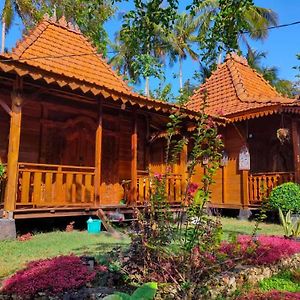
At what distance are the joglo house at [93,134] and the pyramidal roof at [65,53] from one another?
45 millimetres

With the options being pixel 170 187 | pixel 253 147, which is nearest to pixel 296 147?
pixel 253 147

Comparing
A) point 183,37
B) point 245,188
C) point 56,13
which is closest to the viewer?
point 245,188

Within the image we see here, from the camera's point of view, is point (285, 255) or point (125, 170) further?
point (125, 170)

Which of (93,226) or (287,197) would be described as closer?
(93,226)

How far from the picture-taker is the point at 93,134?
12.1 meters

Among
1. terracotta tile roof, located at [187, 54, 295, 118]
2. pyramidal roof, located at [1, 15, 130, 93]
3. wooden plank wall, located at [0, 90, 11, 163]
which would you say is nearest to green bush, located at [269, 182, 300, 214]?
terracotta tile roof, located at [187, 54, 295, 118]

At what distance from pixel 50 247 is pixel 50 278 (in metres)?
3.15

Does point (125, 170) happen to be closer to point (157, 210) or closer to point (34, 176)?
point (34, 176)

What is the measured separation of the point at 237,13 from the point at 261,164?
1024cm

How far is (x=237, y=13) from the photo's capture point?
5074mm

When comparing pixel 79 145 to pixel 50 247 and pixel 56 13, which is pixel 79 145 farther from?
pixel 56 13

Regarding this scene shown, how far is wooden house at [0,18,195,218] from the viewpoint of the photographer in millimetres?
8422

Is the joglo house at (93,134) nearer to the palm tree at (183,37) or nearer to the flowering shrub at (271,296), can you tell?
the flowering shrub at (271,296)

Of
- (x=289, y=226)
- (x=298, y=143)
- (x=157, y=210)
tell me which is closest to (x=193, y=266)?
(x=157, y=210)
